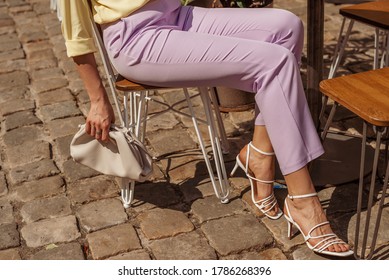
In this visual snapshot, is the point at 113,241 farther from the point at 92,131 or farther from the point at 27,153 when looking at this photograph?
the point at 27,153

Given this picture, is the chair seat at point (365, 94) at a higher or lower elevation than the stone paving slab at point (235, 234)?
higher

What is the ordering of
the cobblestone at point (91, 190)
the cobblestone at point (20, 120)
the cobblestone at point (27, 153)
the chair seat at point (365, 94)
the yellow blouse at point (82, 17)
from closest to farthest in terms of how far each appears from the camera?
1. the chair seat at point (365, 94)
2. the yellow blouse at point (82, 17)
3. the cobblestone at point (91, 190)
4. the cobblestone at point (27, 153)
5. the cobblestone at point (20, 120)

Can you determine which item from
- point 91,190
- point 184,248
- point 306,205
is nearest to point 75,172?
point 91,190

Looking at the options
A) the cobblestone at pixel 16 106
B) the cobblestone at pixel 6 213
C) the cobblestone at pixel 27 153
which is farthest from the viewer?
the cobblestone at pixel 16 106

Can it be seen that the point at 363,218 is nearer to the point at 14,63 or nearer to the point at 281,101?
the point at 281,101

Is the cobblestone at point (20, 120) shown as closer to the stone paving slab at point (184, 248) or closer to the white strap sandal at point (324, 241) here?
the stone paving slab at point (184, 248)

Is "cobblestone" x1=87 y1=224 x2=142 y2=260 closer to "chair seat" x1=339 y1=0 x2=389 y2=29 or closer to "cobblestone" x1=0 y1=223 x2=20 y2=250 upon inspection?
"cobblestone" x1=0 y1=223 x2=20 y2=250

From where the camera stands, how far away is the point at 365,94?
304cm

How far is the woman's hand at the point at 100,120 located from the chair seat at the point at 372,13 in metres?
1.34

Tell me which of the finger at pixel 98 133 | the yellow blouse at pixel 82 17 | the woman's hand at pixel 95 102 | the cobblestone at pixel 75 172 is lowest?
the cobblestone at pixel 75 172

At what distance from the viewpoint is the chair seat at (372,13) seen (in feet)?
12.2

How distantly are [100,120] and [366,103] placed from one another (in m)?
1.17

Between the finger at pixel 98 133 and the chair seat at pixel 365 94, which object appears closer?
the chair seat at pixel 365 94

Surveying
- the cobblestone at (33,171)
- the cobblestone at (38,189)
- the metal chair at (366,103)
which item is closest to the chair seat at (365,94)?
the metal chair at (366,103)
